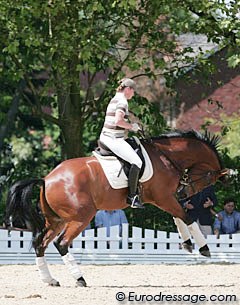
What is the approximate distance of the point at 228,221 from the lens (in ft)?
51.9

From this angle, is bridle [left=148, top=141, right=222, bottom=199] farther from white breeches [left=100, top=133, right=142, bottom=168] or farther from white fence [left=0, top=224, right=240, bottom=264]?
white fence [left=0, top=224, right=240, bottom=264]

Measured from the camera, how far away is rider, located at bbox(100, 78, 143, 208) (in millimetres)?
11391

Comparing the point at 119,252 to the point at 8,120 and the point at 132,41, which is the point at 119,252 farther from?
the point at 8,120

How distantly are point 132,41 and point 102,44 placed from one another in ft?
6.17

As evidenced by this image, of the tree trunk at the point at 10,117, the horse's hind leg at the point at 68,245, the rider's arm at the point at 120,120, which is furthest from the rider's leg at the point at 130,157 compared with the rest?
the tree trunk at the point at 10,117

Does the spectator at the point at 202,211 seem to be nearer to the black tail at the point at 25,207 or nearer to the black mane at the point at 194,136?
the black mane at the point at 194,136

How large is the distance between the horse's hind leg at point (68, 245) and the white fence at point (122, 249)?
3389 millimetres

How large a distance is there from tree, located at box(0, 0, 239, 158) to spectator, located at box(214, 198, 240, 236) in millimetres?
2650

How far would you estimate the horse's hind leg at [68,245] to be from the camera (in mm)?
11203

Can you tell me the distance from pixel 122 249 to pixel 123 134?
145 inches

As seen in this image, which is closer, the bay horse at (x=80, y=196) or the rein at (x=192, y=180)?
the bay horse at (x=80, y=196)

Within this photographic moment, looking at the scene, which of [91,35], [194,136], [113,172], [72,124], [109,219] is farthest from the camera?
[72,124]

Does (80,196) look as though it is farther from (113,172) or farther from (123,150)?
(123,150)

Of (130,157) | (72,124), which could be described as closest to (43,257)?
(130,157)
